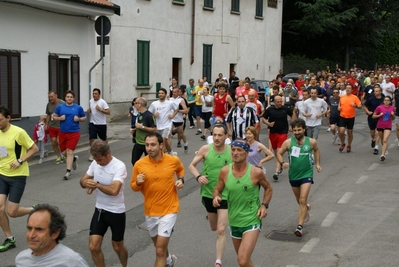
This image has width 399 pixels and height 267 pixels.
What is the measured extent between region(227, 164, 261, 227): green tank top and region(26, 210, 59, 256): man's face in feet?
9.74

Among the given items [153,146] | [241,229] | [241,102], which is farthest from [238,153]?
[241,102]

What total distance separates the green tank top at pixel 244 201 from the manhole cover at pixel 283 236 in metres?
2.38

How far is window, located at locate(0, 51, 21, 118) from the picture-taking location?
655 inches

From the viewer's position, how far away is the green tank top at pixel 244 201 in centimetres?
684

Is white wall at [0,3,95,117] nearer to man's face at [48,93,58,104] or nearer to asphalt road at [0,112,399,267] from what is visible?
man's face at [48,93,58,104]

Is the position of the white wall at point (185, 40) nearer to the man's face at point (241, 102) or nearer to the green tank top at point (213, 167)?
the man's face at point (241, 102)

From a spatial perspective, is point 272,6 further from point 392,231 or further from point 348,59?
point 392,231

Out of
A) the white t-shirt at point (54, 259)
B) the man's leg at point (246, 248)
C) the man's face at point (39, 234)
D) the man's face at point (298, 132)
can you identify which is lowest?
Result: the man's leg at point (246, 248)

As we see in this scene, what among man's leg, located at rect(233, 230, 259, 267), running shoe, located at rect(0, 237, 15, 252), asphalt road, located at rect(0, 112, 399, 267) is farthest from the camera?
running shoe, located at rect(0, 237, 15, 252)

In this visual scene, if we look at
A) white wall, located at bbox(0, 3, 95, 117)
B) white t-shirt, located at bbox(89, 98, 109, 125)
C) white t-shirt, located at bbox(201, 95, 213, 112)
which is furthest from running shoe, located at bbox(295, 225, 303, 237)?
white t-shirt, located at bbox(201, 95, 213, 112)

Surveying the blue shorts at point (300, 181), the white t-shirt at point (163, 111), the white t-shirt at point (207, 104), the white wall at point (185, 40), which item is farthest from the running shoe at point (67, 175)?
the white wall at point (185, 40)

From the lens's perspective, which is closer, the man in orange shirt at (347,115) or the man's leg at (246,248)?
the man's leg at (246,248)

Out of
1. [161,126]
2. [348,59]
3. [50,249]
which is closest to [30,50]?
[161,126]

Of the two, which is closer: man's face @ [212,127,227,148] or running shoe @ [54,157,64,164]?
man's face @ [212,127,227,148]
